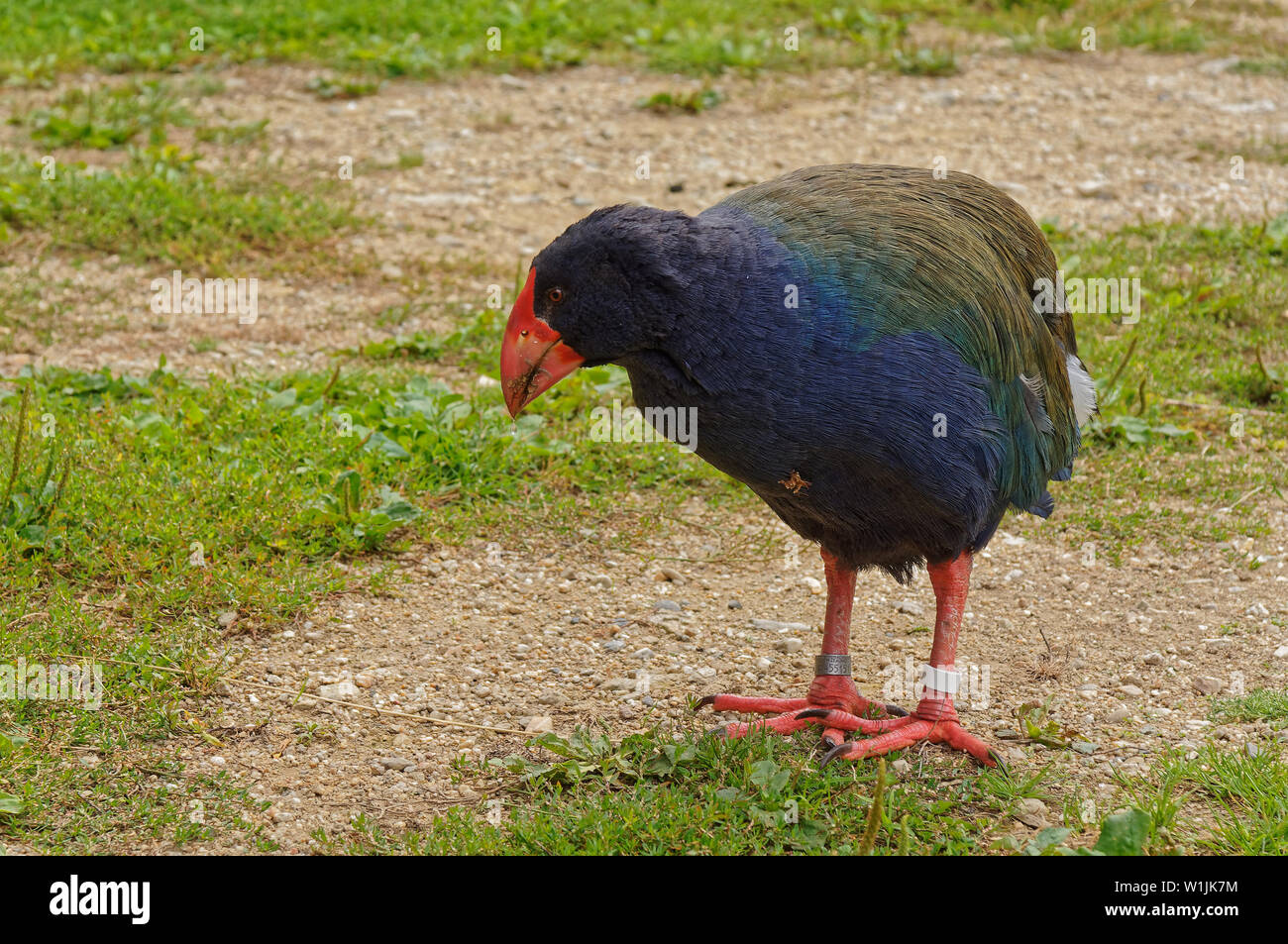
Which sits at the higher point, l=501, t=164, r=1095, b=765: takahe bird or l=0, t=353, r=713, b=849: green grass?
l=501, t=164, r=1095, b=765: takahe bird

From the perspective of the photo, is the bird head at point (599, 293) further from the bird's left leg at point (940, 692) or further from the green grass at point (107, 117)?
the green grass at point (107, 117)

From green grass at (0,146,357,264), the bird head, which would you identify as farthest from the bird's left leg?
green grass at (0,146,357,264)

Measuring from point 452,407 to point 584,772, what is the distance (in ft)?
7.29

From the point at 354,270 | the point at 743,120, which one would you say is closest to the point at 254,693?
the point at 354,270

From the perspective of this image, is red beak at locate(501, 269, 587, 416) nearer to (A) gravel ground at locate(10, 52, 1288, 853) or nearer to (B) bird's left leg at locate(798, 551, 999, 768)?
(A) gravel ground at locate(10, 52, 1288, 853)

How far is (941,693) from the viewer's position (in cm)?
404

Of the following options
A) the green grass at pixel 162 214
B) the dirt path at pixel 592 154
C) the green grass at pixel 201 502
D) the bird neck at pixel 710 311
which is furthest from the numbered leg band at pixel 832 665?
the green grass at pixel 162 214

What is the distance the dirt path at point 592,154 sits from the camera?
6.68 metres

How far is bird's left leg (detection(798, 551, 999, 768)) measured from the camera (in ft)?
13.1

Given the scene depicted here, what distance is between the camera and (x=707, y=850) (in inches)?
137

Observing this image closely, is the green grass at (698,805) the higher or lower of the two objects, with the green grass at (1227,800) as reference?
lower

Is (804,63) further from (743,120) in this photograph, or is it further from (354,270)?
(354,270)

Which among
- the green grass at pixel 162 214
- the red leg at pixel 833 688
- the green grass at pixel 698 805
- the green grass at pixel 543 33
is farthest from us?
the green grass at pixel 543 33

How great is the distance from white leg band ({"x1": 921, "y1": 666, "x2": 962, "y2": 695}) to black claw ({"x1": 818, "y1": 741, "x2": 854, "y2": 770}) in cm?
33
